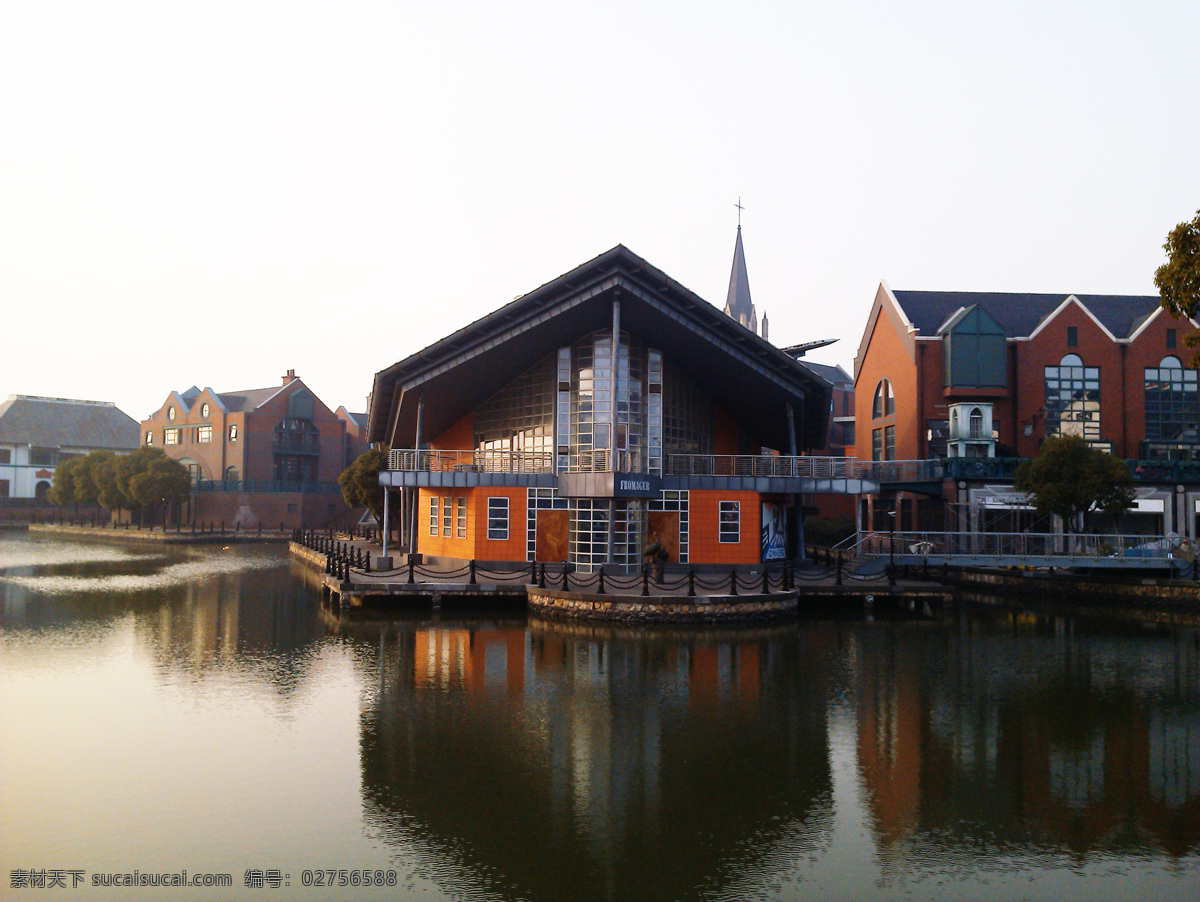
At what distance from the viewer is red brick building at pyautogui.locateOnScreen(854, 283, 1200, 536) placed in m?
48.8

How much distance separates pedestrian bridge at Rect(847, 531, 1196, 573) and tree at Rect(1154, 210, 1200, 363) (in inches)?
619

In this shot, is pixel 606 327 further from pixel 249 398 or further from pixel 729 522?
pixel 249 398

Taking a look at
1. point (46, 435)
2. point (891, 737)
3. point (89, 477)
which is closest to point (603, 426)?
point (891, 737)

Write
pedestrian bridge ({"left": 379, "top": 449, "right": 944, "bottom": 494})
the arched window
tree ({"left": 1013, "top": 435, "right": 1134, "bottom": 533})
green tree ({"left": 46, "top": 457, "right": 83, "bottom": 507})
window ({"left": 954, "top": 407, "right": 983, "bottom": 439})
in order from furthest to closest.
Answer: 1. green tree ({"left": 46, "top": 457, "right": 83, "bottom": 507})
2. the arched window
3. window ({"left": 954, "top": 407, "right": 983, "bottom": 439})
4. tree ({"left": 1013, "top": 435, "right": 1134, "bottom": 533})
5. pedestrian bridge ({"left": 379, "top": 449, "right": 944, "bottom": 494})

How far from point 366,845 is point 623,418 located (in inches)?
1020

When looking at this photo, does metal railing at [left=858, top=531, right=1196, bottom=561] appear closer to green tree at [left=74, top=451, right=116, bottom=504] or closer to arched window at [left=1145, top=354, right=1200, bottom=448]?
arched window at [left=1145, top=354, right=1200, bottom=448]

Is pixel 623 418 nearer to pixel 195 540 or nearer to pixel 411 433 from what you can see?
pixel 411 433

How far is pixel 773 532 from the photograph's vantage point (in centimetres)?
3912

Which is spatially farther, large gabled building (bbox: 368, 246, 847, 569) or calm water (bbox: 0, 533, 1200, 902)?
large gabled building (bbox: 368, 246, 847, 569)

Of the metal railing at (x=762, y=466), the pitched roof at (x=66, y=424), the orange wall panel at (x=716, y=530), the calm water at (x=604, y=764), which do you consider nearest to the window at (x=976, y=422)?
the metal railing at (x=762, y=466)

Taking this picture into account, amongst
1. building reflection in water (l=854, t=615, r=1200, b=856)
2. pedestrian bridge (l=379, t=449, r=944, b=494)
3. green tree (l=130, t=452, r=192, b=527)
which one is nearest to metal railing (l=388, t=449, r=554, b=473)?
pedestrian bridge (l=379, t=449, r=944, b=494)

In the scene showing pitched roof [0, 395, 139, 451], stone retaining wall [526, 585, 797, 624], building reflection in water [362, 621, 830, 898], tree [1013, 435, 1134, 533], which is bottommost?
building reflection in water [362, 621, 830, 898]

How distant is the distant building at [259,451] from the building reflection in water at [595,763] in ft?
223

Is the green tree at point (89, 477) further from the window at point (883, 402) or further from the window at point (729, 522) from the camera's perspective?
the window at point (729, 522)
